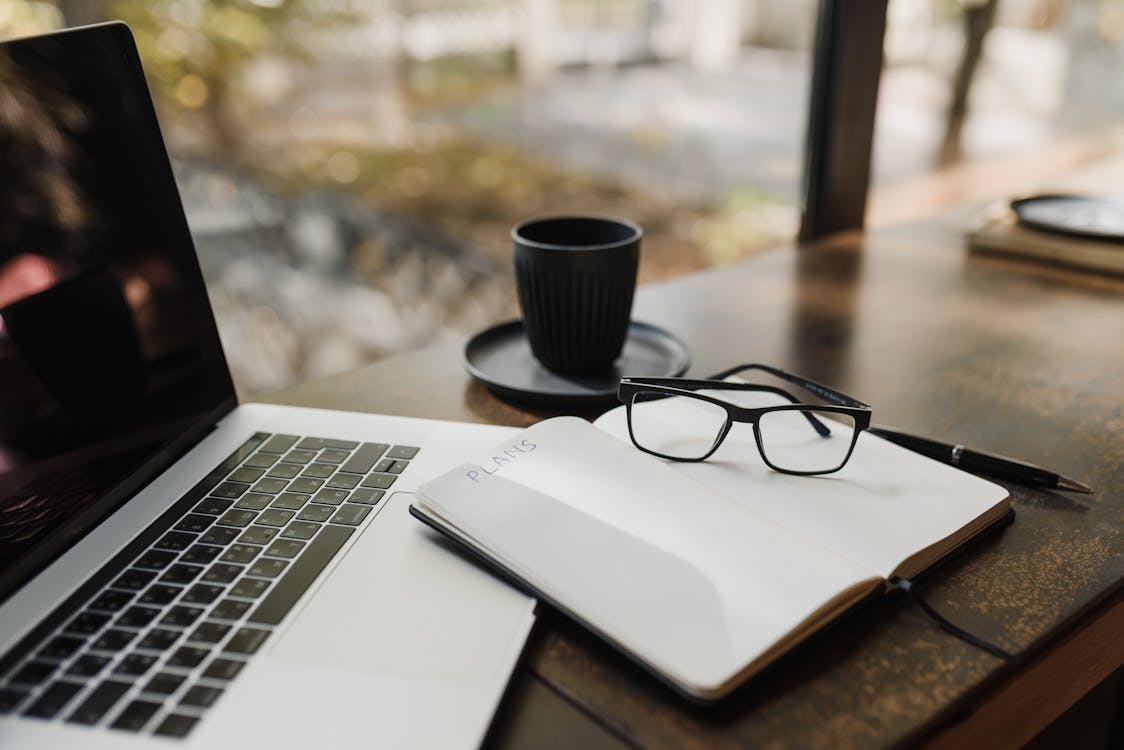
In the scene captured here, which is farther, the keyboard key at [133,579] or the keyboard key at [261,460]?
the keyboard key at [261,460]

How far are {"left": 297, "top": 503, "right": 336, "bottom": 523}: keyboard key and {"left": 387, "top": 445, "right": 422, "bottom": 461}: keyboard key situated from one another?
8 cm

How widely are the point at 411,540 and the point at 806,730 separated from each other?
25cm

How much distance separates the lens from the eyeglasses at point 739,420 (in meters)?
0.60

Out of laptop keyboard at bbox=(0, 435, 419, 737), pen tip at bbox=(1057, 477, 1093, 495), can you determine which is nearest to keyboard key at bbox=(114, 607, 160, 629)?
laptop keyboard at bbox=(0, 435, 419, 737)

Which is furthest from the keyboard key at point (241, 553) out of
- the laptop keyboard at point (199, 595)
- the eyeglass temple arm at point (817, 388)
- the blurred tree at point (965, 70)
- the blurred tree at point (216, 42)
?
the blurred tree at point (965, 70)

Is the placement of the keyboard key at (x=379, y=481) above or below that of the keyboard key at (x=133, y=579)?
below

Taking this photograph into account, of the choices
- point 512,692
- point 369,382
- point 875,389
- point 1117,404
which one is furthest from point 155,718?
point 1117,404

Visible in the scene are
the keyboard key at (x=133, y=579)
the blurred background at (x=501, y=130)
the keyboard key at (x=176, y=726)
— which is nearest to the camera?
the keyboard key at (x=176, y=726)

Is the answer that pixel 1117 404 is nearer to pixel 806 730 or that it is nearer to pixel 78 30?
pixel 806 730

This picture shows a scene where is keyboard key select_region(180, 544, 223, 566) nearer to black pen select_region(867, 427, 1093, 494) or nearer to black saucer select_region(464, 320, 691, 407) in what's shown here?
black saucer select_region(464, 320, 691, 407)

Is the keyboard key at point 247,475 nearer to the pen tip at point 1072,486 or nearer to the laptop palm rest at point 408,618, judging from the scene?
the laptop palm rest at point 408,618

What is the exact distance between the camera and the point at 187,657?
1.41 ft

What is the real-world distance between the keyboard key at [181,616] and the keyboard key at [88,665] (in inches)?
1.4

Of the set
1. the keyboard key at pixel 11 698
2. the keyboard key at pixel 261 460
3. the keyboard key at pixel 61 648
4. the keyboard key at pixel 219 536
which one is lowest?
the keyboard key at pixel 261 460
